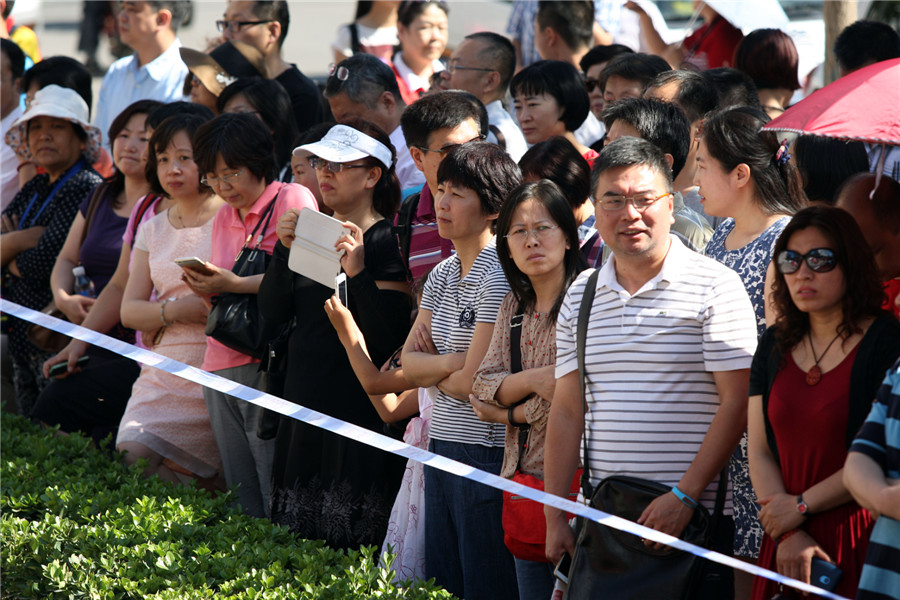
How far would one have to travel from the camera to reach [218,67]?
7.48 metres

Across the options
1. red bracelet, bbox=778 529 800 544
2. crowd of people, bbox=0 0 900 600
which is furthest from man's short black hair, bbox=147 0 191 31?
red bracelet, bbox=778 529 800 544

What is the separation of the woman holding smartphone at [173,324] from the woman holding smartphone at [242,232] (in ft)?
0.78

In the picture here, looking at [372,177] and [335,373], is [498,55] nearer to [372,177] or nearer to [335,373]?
[372,177]

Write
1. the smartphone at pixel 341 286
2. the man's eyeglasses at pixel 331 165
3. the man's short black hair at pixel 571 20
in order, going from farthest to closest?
1. the man's short black hair at pixel 571 20
2. the man's eyeglasses at pixel 331 165
3. the smartphone at pixel 341 286

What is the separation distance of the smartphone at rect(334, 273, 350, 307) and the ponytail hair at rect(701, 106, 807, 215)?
1687 millimetres

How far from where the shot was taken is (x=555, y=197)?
3.98 m

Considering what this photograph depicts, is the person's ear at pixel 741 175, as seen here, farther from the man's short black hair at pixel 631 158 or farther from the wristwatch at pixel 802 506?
the wristwatch at pixel 802 506

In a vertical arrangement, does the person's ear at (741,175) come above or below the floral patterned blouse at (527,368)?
above

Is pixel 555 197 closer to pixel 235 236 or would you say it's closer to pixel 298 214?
pixel 298 214

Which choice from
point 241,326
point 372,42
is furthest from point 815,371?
point 372,42

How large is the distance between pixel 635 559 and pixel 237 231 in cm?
309

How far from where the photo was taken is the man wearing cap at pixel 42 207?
742cm

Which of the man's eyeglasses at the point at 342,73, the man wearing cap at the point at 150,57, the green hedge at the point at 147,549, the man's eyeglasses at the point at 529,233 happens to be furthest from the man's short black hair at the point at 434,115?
the man wearing cap at the point at 150,57

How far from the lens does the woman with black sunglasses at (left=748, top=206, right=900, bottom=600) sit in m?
3.09
